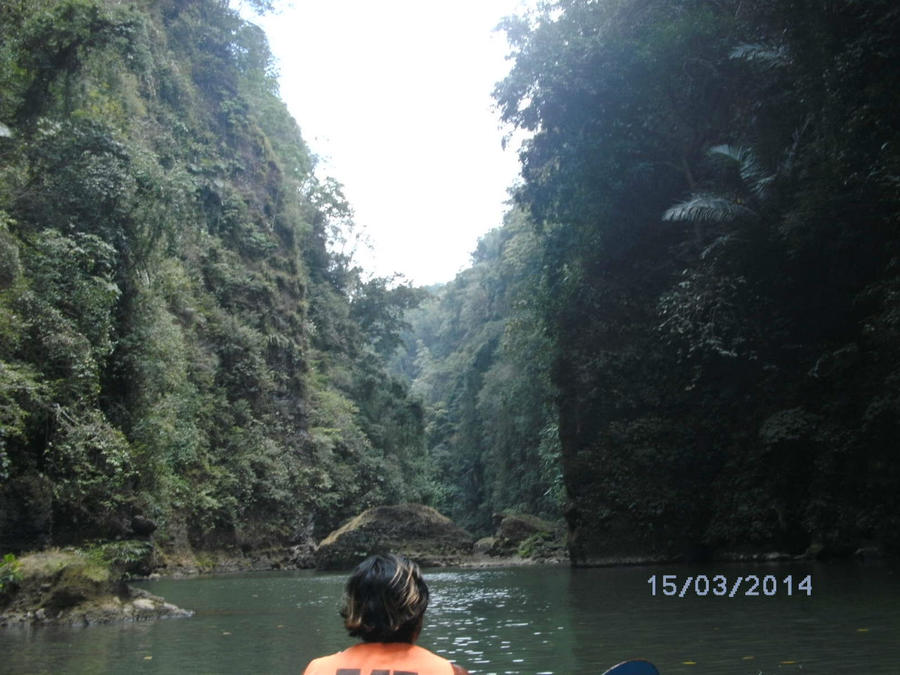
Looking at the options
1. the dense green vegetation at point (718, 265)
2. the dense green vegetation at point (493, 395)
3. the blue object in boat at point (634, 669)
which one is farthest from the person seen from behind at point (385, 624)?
the dense green vegetation at point (493, 395)

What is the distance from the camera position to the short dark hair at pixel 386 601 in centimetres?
205

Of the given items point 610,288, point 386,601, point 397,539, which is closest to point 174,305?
point 397,539

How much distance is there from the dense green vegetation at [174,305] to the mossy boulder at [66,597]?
191 centimetres

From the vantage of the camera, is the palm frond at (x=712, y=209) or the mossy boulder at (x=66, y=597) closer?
the mossy boulder at (x=66, y=597)

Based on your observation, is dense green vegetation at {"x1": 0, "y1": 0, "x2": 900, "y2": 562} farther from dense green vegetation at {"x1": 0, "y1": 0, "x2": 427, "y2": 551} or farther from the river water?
the river water

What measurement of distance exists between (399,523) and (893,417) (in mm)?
14357

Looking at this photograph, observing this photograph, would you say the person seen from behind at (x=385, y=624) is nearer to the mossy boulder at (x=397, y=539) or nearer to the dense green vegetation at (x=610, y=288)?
the dense green vegetation at (x=610, y=288)

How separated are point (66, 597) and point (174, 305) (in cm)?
1522

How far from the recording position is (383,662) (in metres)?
1.98

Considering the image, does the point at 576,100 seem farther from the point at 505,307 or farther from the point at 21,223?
the point at 505,307

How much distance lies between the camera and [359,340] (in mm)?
40406
